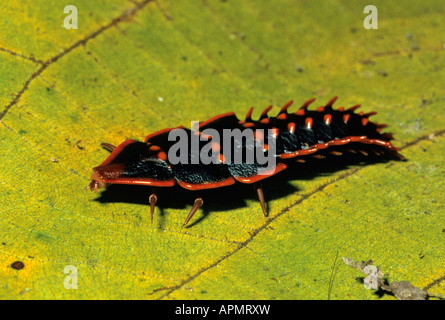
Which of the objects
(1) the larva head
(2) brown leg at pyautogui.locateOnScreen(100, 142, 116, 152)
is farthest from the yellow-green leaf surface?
A: (1) the larva head

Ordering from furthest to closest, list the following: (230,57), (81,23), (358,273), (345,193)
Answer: (230,57), (81,23), (345,193), (358,273)

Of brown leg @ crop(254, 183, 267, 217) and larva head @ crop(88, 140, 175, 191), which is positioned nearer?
larva head @ crop(88, 140, 175, 191)

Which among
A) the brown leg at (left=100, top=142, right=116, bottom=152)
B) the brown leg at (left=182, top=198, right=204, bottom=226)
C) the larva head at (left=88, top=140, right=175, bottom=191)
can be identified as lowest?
the brown leg at (left=182, top=198, right=204, bottom=226)

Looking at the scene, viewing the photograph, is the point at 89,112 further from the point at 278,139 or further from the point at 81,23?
the point at 278,139

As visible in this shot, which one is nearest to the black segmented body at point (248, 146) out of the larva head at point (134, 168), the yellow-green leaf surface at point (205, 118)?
the larva head at point (134, 168)

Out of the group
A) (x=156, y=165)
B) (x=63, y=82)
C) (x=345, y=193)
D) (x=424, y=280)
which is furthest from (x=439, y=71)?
(x=63, y=82)

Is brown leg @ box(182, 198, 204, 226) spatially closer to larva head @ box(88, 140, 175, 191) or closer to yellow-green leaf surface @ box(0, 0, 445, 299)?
yellow-green leaf surface @ box(0, 0, 445, 299)
